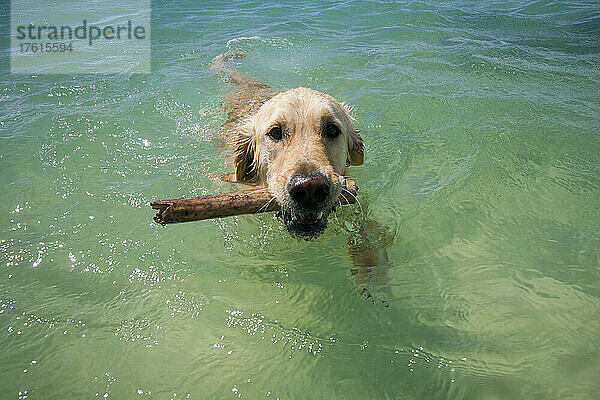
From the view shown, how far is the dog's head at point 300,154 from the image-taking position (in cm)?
298

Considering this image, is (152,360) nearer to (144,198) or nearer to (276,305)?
(276,305)

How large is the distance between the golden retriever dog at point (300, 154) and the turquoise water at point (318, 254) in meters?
0.53

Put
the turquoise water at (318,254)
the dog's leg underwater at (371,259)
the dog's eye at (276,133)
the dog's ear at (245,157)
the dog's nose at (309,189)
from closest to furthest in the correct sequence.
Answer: the turquoise water at (318,254), the dog's nose at (309,189), the dog's leg underwater at (371,259), the dog's eye at (276,133), the dog's ear at (245,157)

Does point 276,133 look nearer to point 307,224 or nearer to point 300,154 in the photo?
point 300,154

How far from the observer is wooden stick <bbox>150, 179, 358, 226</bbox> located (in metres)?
2.72

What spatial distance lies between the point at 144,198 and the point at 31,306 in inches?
61.9

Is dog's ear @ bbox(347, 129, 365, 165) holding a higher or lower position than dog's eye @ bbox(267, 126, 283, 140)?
lower

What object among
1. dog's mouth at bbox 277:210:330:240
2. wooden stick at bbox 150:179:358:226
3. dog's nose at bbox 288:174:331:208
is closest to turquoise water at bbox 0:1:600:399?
dog's mouth at bbox 277:210:330:240

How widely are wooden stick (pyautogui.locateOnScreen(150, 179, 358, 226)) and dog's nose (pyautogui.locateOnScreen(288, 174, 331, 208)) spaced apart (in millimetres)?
236

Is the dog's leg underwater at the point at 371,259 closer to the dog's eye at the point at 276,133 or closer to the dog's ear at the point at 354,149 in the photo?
the dog's ear at the point at 354,149

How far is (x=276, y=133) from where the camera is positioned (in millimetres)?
3717

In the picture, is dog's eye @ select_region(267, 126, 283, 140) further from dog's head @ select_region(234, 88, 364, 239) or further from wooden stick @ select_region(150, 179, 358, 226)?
wooden stick @ select_region(150, 179, 358, 226)

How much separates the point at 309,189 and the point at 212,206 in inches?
25.6

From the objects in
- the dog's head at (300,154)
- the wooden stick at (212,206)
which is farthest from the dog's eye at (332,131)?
the wooden stick at (212,206)
